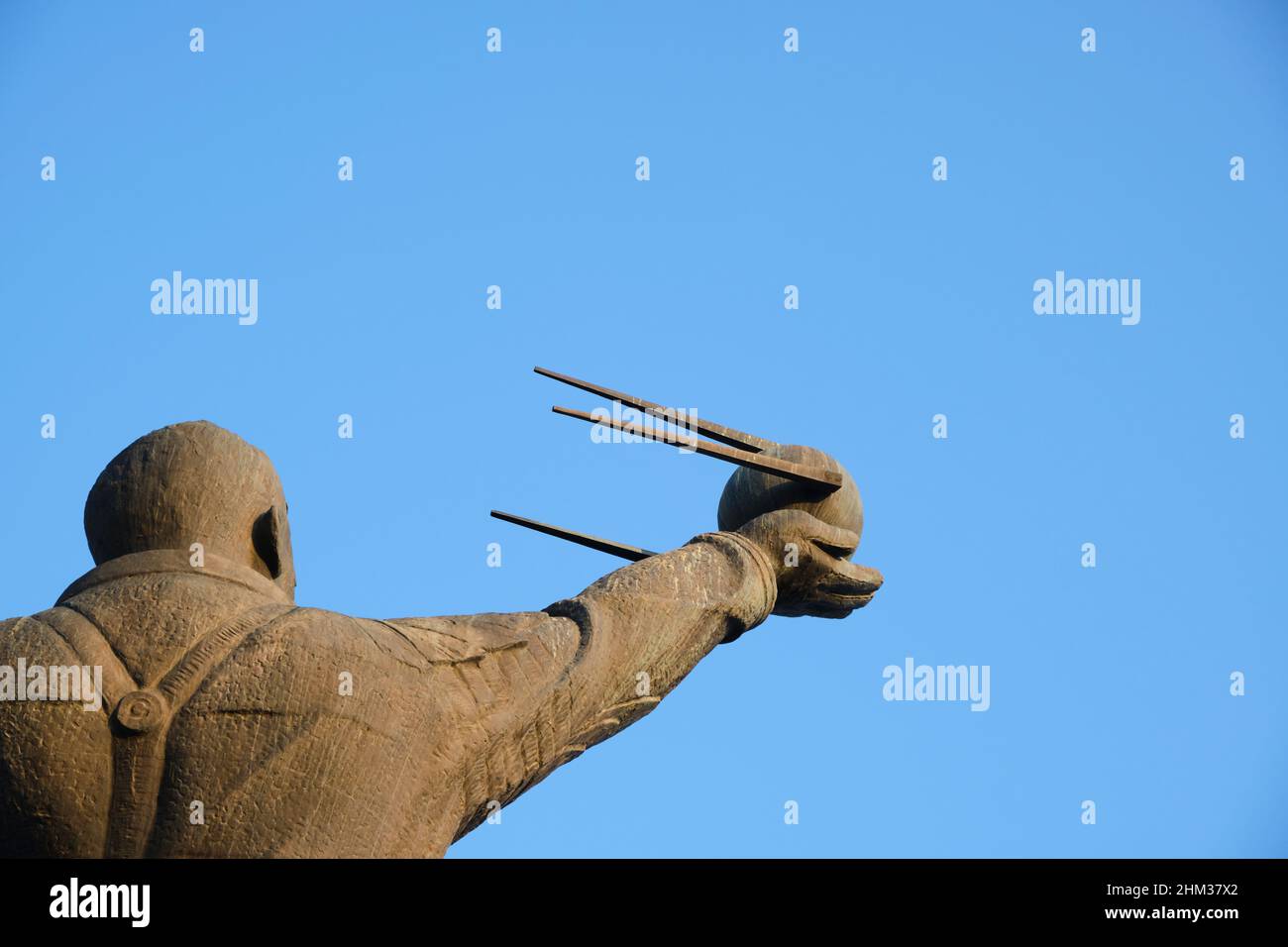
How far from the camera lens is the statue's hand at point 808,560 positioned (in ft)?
41.1

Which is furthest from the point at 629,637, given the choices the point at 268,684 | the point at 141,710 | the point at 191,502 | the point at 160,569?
the point at 141,710

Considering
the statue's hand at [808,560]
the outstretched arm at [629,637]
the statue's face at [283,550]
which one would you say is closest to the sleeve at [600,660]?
the outstretched arm at [629,637]

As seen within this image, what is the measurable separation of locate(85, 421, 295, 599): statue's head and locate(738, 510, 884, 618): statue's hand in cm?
262

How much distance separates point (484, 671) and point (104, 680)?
1843 mm

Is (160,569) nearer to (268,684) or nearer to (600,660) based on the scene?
(268,684)

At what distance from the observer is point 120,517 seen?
11.0 m

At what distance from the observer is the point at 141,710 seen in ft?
33.5

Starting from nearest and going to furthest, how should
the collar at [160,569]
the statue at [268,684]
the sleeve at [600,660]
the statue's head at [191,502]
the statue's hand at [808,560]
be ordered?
the statue at [268,684] < the collar at [160,569] < the statue's head at [191,502] < the sleeve at [600,660] < the statue's hand at [808,560]

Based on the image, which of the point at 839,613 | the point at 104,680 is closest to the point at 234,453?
the point at 104,680

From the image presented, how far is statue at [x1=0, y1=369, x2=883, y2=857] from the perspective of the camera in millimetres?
10133

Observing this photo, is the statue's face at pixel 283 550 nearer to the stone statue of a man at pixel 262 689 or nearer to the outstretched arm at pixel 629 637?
the stone statue of a man at pixel 262 689

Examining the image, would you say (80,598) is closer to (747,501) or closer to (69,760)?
(69,760)

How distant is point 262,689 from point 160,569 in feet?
2.90

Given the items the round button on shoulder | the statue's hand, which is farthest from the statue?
the statue's hand
